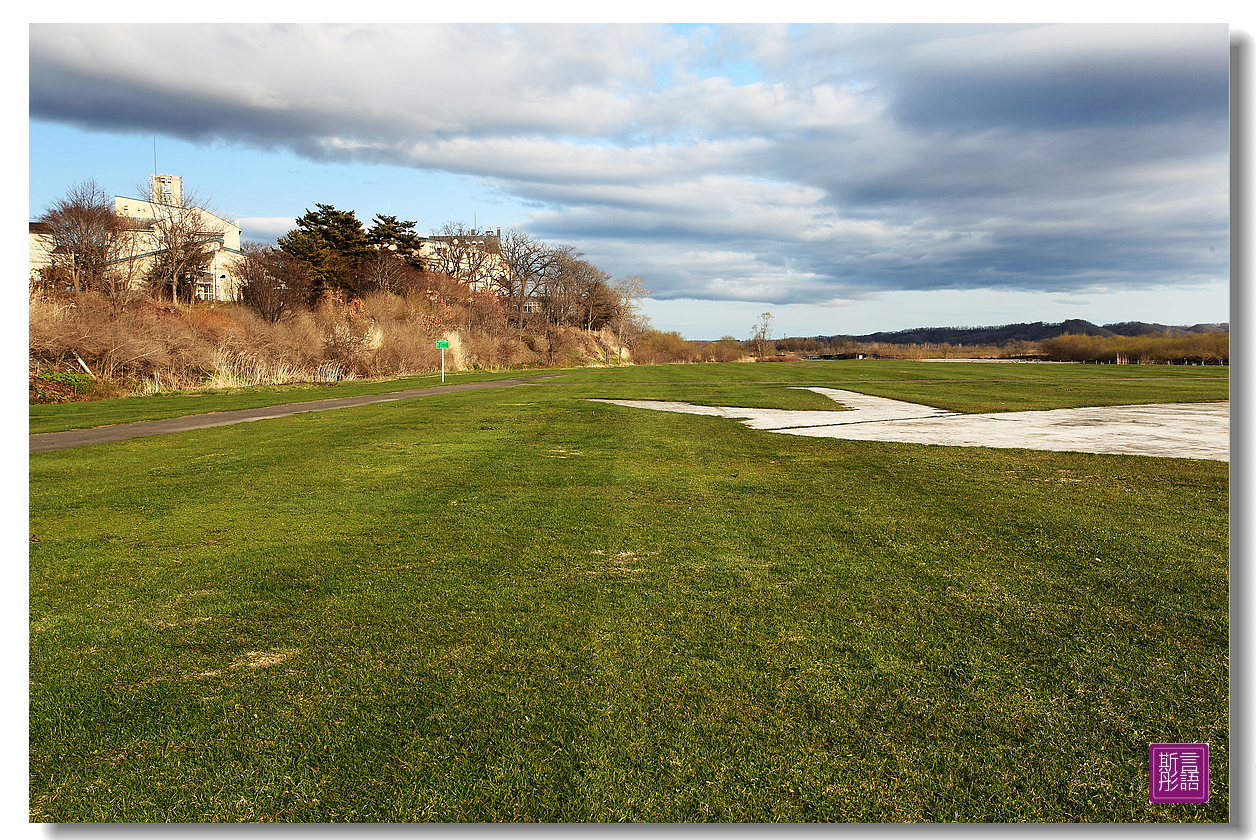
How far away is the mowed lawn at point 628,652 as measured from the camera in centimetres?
255

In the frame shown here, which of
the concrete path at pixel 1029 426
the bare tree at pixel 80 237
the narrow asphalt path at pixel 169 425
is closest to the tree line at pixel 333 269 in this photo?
the bare tree at pixel 80 237

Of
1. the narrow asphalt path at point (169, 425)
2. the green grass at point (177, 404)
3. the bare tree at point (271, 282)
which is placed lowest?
the narrow asphalt path at point (169, 425)

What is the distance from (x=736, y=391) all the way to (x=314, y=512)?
787 inches

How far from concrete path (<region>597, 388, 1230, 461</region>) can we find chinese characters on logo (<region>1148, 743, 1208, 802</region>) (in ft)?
29.2

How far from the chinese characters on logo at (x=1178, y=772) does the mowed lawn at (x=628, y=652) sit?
0.06m

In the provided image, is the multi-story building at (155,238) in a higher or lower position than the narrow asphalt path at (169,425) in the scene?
higher

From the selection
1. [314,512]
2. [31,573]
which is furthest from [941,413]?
[31,573]

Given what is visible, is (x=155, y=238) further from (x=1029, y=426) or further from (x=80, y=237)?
(x=1029, y=426)

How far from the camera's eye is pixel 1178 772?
8.54ft

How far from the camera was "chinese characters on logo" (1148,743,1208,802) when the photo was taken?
2.56 meters

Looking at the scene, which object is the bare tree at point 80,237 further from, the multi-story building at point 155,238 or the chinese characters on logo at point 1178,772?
the chinese characters on logo at point 1178,772

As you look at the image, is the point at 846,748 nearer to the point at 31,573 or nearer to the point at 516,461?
the point at 31,573

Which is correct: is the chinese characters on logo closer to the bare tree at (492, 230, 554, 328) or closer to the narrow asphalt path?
the narrow asphalt path

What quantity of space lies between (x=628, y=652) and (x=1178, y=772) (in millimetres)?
2324
